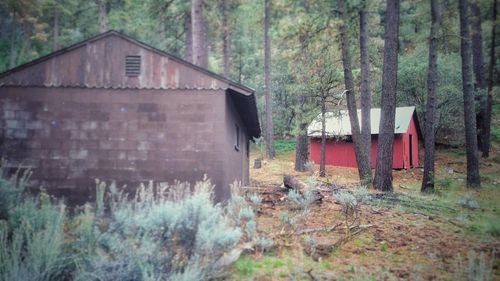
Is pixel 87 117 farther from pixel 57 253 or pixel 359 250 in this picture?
pixel 359 250

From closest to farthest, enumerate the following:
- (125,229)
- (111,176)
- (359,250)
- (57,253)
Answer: (57,253) → (125,229) → (359,250) → (111,176)

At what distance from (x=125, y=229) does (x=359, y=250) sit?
4261mm

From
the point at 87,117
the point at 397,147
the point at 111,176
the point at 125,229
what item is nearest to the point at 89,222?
the point at 125,229

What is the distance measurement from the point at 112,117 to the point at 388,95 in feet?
30.2

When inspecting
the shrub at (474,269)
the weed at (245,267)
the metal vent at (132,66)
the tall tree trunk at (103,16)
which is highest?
the tall tree trunk at (103,16)

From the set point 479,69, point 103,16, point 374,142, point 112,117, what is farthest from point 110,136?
point 479,69

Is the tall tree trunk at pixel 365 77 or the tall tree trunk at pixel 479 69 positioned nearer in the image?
the tall tree trunk at pixel 365 77

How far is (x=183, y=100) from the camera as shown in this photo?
9875 mm

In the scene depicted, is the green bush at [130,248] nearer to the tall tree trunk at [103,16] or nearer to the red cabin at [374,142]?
the red cabin at [374,142]

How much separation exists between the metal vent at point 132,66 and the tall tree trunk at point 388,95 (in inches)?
333

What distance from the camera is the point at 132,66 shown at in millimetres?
9914

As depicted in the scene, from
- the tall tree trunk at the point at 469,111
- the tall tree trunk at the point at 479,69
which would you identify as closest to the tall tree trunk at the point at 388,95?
the tall tree trunk at the point at 469,111

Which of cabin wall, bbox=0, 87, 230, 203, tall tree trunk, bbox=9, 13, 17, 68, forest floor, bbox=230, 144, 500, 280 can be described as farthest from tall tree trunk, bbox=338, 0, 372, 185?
tall tree trunk, bbox=9, 13, 17, 68

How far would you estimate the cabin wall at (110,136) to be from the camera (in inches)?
384
